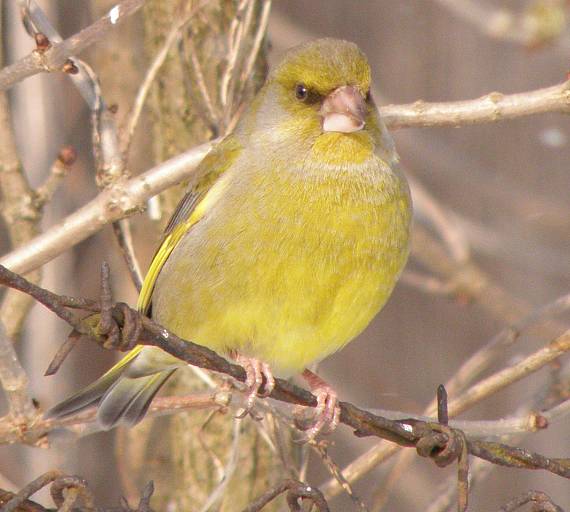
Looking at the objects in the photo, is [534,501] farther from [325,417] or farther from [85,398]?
[85,398]

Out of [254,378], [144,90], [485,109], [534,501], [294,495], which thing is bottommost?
[294,495]

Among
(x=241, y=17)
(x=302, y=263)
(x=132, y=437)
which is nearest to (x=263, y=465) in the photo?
(x=132, y=437)

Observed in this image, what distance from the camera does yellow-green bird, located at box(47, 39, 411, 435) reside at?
10.8 feet

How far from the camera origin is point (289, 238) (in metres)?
3.27

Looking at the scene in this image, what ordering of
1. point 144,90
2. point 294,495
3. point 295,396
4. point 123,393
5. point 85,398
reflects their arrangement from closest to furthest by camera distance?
1. point 294,495
2. point 295,396
3. point 85,398
4. point 123,393
5. point 144,90

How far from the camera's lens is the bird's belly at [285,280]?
10.7 ft

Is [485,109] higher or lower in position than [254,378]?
higher

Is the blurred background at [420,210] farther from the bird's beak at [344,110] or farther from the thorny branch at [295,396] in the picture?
the thorny branch at [295,396]

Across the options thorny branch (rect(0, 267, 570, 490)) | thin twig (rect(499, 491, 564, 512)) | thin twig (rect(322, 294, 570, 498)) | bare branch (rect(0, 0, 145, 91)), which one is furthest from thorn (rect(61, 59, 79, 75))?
thin twig (rect(499, 491, 564, 512))

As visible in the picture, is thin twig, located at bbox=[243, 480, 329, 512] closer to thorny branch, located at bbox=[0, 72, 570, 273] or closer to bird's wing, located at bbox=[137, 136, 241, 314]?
bird's wing, located at bbox=[137, 136, 241, 314]

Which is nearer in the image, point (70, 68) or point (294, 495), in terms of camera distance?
point (294, 495)

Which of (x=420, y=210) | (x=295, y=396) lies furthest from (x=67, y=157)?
(x=420, y=210)

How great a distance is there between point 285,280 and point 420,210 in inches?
114

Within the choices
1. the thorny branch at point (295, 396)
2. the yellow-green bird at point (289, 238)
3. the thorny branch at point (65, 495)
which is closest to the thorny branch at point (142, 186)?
the yellow-green bird at point (289, 238)
